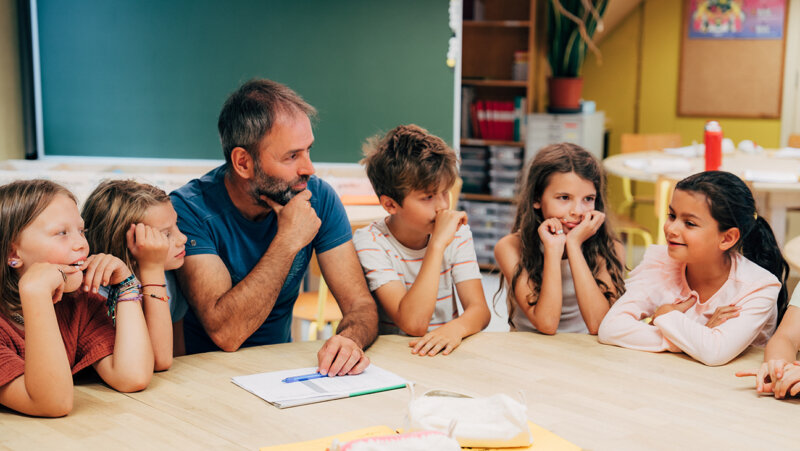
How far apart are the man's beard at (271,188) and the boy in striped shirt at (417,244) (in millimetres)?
227

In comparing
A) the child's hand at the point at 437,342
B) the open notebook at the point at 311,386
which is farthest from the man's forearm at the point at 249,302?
the child's hand at the point at 437,342

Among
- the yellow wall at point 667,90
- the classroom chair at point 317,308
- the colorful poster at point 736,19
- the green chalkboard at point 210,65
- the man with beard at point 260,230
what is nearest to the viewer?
the man with beard at point 260,230

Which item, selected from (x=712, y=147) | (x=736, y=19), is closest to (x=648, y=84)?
(x=736, y=19)

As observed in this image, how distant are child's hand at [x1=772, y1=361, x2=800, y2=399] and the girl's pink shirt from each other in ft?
0.56

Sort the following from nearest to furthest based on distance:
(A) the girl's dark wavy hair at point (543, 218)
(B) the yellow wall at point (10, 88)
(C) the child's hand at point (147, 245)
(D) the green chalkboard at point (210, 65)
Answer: (C) the child's hand at point (147, 245) < (A) the girl's dark wavy hair at point (543, 218) < (B) the yellow wall at point (10, 88) < (D) the green chalkboard at point (210, 65)

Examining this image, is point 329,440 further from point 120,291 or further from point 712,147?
point 712,147

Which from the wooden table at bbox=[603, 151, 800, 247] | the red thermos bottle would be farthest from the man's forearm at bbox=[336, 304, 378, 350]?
the wooden table at bbox=[603, 151, 800, 247]

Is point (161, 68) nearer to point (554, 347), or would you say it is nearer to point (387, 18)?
point (387, 18)

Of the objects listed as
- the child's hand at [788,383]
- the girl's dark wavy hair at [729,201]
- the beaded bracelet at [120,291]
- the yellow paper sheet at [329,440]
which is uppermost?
the girl's dark wavy hair at [729,201]

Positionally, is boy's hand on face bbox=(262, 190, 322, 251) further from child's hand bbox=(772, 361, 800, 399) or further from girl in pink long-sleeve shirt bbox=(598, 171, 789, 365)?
child's hand bbox=(772, 361, 800, 399)

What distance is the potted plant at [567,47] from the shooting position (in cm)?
523

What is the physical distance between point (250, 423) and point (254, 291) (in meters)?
0.52

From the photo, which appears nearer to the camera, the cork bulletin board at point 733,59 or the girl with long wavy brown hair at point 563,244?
the girl with long wavy brown hair at point 563,244

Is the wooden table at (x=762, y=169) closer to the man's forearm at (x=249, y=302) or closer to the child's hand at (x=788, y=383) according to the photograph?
the child's hand at (x=788, y=383)
